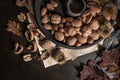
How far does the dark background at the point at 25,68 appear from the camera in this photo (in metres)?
1.01

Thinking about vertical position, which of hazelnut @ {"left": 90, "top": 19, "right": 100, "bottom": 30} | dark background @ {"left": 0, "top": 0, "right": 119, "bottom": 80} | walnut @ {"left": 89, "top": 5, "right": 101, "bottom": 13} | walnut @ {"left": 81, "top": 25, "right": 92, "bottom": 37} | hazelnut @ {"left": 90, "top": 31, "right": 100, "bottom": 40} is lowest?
dark background @ {"left": 0, "top": 0, "right": 119, "bottom": 80}

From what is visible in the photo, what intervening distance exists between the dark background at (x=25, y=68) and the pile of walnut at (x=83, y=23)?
4.0 inches

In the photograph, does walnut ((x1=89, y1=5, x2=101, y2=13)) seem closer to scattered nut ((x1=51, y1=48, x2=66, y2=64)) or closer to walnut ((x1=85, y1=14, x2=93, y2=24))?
walnut ((x1=85, y1=14, x2=93, y2=24))

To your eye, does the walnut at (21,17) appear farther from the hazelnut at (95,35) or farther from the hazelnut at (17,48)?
the hazelnut at (95,35)

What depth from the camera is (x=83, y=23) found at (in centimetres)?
95

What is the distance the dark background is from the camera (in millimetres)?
1013

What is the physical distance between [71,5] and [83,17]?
0.05m

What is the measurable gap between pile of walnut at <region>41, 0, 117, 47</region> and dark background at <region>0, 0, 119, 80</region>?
0.10 metres

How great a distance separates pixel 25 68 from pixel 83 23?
234 mm

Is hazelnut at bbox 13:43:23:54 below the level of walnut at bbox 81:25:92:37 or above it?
below

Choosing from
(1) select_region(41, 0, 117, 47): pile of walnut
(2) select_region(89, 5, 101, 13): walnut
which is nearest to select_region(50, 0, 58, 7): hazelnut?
(1) select_region(41, 0, 117, 47): pile of walnut

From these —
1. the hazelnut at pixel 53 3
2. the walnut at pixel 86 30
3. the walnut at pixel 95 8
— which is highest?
the hazelnut at pixel 53 3

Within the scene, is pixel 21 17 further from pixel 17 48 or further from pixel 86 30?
pixel 86 30

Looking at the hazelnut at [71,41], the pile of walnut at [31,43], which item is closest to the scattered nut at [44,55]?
the pile of walnut at [31,43]
